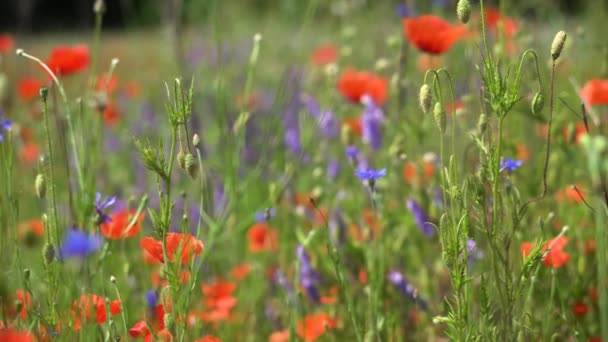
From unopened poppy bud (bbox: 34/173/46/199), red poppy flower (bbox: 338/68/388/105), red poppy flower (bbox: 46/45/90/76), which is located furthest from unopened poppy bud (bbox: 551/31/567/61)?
red poppy flower (bbox: 46/45/90/76)

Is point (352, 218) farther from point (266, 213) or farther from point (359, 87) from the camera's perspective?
point (266, 213)

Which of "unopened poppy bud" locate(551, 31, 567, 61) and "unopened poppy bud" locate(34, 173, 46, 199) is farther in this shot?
"unopened poppy bud" locate(34, 173, 46, 199)

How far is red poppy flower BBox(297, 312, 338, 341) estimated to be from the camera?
1424mm

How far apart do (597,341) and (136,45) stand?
30.1 feet

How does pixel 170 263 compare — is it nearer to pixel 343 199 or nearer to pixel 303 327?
pixel 303 327

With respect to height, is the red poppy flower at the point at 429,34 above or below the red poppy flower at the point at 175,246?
above

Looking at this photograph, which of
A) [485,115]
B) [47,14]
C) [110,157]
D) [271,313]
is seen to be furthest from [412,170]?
[47,14]

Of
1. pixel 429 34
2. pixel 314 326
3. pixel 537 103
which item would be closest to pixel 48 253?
pixel 314 326

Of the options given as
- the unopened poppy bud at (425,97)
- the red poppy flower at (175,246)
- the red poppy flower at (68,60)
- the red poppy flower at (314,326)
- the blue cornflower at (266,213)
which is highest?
the unopened poppy bud at (425,97)

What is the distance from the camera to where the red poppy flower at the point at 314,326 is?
142 centimetres

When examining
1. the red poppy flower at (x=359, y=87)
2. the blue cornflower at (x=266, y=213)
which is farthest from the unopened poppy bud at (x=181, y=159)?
the red poppy flower at (x=359, y=87)

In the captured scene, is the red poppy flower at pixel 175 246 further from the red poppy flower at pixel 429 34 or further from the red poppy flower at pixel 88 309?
the red poppy flower at pixel 429 34

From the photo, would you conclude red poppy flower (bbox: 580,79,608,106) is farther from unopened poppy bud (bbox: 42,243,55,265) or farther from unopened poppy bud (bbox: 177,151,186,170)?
unopened poppy bud (bbox: 42,243,55,265)

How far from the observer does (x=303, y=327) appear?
1.38 m
